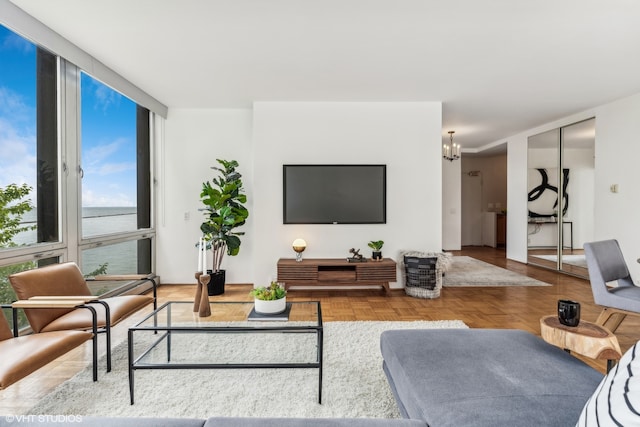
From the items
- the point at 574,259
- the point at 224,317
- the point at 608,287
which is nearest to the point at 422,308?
the point at 608,287

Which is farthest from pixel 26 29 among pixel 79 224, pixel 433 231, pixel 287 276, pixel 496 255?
pixel 496 255

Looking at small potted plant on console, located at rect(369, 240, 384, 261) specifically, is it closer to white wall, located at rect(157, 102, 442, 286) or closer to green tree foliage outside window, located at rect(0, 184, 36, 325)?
white wall, located at rect(157, 102, 442, 286)

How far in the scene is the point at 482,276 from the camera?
16.7 feet

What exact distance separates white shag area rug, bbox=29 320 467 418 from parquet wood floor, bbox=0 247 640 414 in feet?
0.42

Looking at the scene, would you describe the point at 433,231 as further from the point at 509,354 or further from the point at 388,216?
the point at 509,354

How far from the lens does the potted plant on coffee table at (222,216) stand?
416cm

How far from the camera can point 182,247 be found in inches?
186

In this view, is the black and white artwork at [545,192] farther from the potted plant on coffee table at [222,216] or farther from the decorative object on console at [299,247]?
the potted plant on coffee table at [222,216]

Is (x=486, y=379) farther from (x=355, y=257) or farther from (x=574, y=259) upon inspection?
(x=574, y=259)

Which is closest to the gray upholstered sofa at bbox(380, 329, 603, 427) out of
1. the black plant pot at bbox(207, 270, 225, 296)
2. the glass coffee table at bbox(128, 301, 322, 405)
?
the glass coffee table at bbox(128, 301, 322, 405)

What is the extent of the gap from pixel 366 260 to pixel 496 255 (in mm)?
4437

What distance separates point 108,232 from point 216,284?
140cm

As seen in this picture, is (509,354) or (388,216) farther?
(388,216)

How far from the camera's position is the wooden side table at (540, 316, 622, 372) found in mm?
1478
